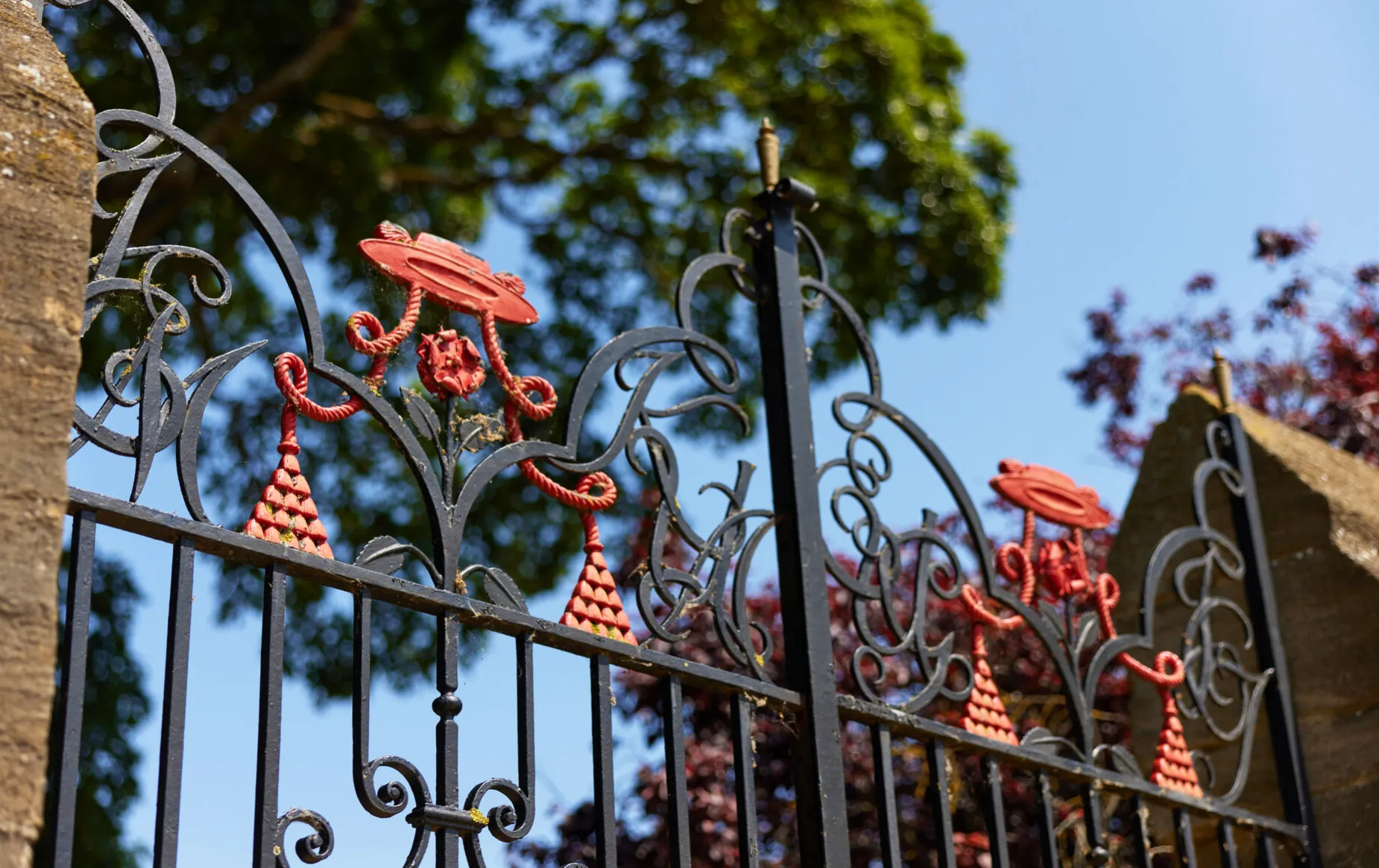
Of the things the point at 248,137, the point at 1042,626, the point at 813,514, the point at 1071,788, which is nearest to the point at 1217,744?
the point at 1042,626

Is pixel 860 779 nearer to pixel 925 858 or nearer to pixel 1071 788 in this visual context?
pixel 925 858

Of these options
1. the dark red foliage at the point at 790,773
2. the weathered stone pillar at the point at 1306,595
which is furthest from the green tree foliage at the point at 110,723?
the weathered stone pillar at the point at 1306,595

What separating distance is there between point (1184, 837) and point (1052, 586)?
0.55 metres

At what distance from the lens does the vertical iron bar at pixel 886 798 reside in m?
2.55

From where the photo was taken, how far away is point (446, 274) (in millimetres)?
2332

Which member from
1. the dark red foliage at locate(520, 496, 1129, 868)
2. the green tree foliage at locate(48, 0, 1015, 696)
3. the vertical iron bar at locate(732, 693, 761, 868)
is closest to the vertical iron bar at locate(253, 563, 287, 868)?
the vertical iron bar at locate(732, 693, 761, 868)

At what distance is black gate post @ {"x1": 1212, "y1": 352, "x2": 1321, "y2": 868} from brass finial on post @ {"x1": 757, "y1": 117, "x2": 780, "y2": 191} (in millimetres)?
1347

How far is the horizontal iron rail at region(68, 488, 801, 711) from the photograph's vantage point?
6.20 ft

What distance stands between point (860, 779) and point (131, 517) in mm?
3660

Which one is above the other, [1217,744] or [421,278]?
[421,278]

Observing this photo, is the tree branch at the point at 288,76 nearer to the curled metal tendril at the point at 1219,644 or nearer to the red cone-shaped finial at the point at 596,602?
the curled metal tendril at the point at 1219,644

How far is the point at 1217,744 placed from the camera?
12.1ft

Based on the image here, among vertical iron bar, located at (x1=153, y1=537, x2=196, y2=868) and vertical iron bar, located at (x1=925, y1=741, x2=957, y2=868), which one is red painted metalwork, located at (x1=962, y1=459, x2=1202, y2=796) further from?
vertical iron bar, located at (x1=153, y1=537, x2=196, y2=868)

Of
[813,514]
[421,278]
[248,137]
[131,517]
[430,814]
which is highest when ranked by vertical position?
[248,137]
